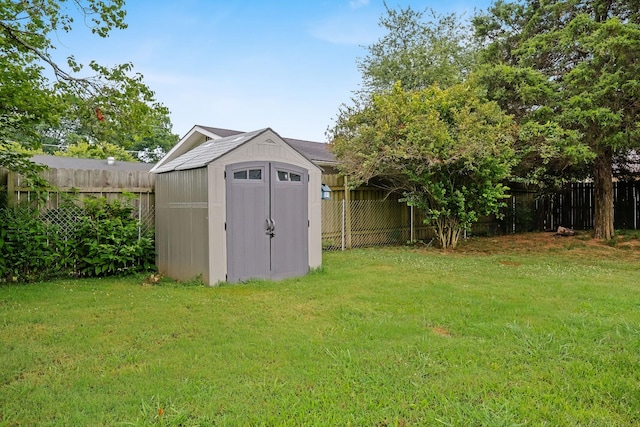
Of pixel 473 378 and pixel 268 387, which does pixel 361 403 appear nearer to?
pixel 268 387

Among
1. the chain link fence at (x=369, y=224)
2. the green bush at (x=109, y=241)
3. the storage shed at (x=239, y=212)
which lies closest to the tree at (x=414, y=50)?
the chain link fence at (x=369, y=224)

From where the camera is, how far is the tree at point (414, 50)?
1719cm

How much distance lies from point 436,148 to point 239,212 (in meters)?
4.47

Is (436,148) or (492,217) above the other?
(436,148)

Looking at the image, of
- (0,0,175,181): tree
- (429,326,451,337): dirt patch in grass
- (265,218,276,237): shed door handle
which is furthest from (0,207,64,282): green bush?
(429,326,451,337): dirt patch in grass

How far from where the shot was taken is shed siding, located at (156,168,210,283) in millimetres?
5613

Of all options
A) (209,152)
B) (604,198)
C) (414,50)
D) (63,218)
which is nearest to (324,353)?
(209,152)

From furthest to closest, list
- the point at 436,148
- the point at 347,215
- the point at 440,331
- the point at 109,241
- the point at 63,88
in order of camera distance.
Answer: the point at 347,215
the point at 436,148
the point at 109,241
the point at 63,88
the point at 440,331

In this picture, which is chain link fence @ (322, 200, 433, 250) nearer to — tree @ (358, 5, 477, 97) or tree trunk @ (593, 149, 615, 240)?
tree trunk @ (593, 149, 615, 240)

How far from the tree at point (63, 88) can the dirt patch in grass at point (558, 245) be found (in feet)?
24.1

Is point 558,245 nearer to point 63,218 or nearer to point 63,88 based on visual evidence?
point 63,218

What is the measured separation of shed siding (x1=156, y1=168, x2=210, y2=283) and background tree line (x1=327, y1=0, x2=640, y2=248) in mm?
3970

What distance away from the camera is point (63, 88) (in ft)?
16.8

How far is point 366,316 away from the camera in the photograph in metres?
4.14
